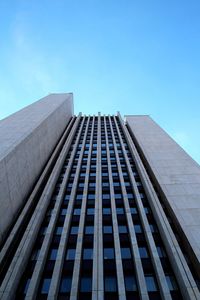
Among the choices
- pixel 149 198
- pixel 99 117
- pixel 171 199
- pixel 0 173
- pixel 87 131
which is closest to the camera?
pixel 0 173

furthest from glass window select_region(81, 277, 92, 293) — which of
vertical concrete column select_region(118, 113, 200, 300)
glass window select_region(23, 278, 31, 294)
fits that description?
vertical concrete column select_region(118, 113, 200, 300)

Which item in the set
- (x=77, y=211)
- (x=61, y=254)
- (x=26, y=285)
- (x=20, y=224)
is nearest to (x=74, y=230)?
(x=77, y=211)

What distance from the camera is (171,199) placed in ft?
65.6

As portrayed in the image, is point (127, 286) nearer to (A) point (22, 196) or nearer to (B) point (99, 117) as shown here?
(A) point (22, 196)

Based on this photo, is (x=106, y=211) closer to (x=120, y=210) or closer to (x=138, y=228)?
(x=120, y=210)

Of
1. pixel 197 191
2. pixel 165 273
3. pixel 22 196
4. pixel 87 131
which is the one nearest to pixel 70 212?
pixel 22 196

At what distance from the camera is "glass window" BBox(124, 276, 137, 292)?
14.5 m

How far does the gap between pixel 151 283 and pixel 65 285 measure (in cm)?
585

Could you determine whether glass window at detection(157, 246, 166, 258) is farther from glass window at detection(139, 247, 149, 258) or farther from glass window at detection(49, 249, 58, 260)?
glass window at detection(49, 249, 58, 260)

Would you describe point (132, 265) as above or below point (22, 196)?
below

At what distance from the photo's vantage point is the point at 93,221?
20.1 meters

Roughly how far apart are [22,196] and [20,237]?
410cm

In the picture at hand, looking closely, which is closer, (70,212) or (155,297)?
(155,297)

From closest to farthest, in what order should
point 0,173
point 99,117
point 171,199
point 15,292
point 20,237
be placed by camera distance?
1. point 15,292
2. point 0,173
3. point 20,237
4. point 171,199
5. point 99,117
